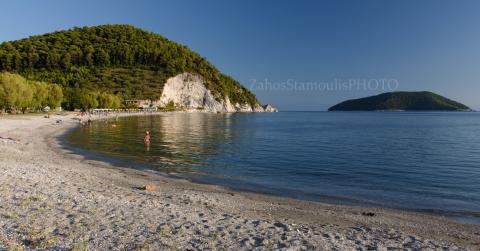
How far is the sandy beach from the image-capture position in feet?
34.8

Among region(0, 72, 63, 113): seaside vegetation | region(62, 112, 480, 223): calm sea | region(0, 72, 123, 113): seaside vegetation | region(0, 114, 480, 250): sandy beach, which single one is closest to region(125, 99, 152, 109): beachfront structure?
region(0, 72, 123, 113): seaside vegetation

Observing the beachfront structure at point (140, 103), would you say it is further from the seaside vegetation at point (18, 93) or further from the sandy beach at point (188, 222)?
the sandy beach at point (188, 222)

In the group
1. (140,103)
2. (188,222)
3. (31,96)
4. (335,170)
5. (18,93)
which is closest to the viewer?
(188,222)

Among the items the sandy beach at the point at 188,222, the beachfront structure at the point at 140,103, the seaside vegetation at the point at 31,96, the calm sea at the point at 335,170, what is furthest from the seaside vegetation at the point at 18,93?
the beachfront structure at the point at 140,103

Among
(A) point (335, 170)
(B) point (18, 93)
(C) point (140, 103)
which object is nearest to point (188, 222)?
(A) point (335, 170)

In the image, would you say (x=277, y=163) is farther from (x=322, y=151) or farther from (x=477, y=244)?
(x=477, y=244)

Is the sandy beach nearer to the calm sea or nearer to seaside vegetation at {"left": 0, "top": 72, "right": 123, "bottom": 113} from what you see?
the calm sea

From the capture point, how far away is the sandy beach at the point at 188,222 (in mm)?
10602

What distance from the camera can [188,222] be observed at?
1273 centimetres

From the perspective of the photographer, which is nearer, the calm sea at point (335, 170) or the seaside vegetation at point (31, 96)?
the calm sea at point (335, 170)

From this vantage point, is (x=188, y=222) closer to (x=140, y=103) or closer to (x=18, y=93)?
(x=18, y=93)

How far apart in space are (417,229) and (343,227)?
2.92 m

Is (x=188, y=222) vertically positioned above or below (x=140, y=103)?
below

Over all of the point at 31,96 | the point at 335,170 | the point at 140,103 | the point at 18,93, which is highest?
the point at 18,93
